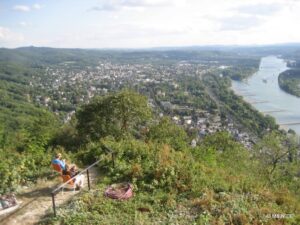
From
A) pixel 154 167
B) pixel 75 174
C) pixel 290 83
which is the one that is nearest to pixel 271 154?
pixel 154 167

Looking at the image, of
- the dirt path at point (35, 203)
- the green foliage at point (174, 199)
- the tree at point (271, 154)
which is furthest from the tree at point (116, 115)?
the dirt path at point (35, 203)

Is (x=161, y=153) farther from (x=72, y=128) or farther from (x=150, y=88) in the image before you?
(x=150, y=88)

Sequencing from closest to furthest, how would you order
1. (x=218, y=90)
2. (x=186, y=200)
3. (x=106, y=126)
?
(x=186, y=200) → (x=106, y=126) → (x=218, y=90)

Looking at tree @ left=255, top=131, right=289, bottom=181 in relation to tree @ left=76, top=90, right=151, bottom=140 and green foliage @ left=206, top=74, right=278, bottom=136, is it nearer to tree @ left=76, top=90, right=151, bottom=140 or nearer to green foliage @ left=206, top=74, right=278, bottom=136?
tree @ left=76, top=90, right=151, bottom=140

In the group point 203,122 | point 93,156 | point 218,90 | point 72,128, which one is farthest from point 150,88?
point 93,156

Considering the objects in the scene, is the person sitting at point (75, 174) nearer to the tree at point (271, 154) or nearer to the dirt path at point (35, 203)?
the dirt path at point (35, 203)

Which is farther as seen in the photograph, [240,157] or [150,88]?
[150,88]

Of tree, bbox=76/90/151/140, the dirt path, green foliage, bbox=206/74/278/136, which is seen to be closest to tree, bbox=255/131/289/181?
tree, bbox=76/90/151/140
